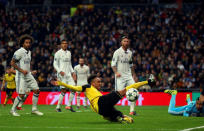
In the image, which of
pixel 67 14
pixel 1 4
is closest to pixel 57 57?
pixel 67 14

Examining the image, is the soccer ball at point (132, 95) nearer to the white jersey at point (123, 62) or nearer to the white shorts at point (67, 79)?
the white jersey at point (123, 62)

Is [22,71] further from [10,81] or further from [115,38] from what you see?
[115,38]

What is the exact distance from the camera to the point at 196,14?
104 feet

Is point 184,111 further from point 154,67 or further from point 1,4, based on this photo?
point 1,4

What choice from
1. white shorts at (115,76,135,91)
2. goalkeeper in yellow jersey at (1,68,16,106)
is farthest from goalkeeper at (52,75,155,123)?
goalkeeper in yellow jersey at (1,68,16,106)

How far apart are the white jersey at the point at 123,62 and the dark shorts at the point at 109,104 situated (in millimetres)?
3958

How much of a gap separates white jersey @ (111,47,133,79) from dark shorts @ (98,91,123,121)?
3.96m

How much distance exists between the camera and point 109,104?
10.6 m

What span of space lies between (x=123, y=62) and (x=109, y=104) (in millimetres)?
4392

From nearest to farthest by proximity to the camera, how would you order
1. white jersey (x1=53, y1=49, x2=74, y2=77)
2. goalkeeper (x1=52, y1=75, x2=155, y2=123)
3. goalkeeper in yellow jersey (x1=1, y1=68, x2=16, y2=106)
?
1. goalkeeper (x1=52, y1=75, x2=155, y2=123)
2. white jersey (x1=53, y1=49, x2=74, y2=77)
3. goalkeeper in yellow jersey (x1=1, y1=68, x2=16, y2=106)

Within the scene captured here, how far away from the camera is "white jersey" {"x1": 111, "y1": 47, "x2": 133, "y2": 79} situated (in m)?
14.7

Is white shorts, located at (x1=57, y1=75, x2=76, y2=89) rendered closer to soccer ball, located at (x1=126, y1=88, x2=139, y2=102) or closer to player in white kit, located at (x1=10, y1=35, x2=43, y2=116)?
player in white kit, located at (x1=10, y1=35, x2=43, y2=116)

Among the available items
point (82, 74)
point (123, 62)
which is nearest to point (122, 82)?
point (123, 62)

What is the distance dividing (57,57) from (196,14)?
56.5 ft
